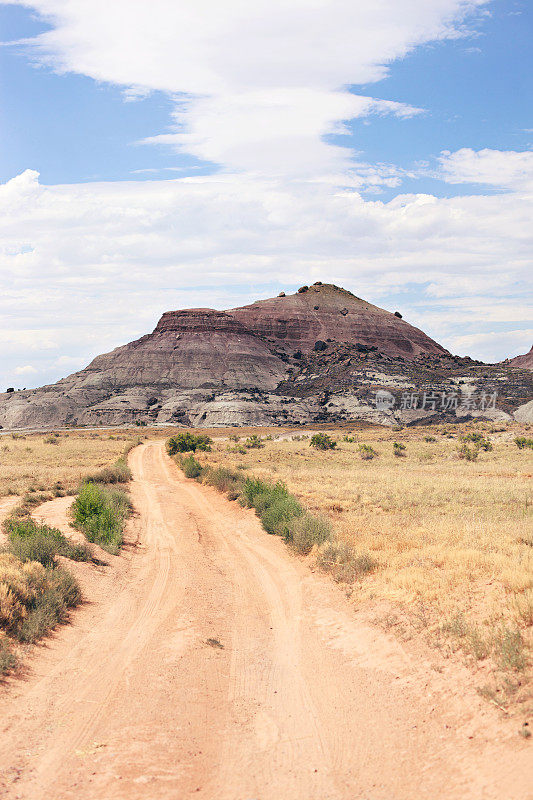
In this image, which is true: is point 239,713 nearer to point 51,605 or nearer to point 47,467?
point 51,605

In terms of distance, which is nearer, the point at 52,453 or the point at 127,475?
the point at 127,475

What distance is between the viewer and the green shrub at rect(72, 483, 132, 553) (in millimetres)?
15227

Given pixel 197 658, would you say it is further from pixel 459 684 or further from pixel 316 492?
pixel 316 492

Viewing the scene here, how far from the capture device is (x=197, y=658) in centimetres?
831

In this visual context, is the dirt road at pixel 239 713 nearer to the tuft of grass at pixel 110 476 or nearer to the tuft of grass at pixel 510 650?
the tuft of grass at pixel 510 650

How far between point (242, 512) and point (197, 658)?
521 inches

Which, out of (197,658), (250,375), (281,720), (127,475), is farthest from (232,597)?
(250,375)

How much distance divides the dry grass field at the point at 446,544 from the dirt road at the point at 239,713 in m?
0.71

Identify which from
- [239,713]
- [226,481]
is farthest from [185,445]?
[239,713]

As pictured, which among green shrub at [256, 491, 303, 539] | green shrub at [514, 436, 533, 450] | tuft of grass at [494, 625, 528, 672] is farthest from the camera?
green shrub at [514, 436, 533, 450]

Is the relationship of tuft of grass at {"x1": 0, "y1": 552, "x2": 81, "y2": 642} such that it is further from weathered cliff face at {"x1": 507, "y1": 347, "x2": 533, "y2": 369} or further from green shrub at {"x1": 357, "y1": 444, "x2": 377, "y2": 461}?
weathered cliff face at {"x1": 507, "y1": 347, "x2": 533, "y2": 369}

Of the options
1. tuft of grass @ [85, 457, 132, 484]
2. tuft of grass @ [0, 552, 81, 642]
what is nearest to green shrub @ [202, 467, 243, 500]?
tuft of grass @ [85, 457, 132, 484]

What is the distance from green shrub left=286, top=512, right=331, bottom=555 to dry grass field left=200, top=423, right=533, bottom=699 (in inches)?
20.8

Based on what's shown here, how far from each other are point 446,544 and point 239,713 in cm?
702
